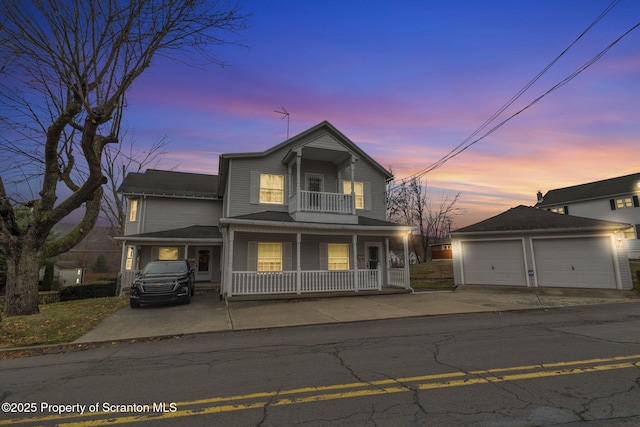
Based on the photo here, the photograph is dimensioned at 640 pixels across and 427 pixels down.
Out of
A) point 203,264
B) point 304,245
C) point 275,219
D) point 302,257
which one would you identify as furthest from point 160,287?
point 203,264

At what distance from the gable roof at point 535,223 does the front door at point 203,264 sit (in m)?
14.3

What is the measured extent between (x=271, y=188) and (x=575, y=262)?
15190 mm

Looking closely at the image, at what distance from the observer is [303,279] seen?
14594mm

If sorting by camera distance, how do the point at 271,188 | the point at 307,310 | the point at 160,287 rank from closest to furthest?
the point at 307,310, the point at 160,287, the point at 271,188

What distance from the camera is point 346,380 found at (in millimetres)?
4457

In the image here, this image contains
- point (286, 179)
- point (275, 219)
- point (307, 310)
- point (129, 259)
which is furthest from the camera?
point (129, 259)

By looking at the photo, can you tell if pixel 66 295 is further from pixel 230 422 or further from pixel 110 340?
pixel 230 422

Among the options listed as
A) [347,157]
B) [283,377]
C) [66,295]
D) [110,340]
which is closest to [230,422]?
[283,377]

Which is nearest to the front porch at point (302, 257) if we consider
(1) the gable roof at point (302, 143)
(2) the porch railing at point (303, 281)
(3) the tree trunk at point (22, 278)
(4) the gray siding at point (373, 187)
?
(2) the porch railing at point (303, 281)

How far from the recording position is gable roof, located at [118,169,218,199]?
19250 mm

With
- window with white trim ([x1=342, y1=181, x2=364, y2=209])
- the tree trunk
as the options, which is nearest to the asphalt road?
the tree trunk

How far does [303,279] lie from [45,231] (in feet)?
32.2

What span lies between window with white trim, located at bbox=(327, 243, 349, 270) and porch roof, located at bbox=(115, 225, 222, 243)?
627 cm

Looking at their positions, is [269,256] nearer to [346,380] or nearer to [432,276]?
[346,380]
